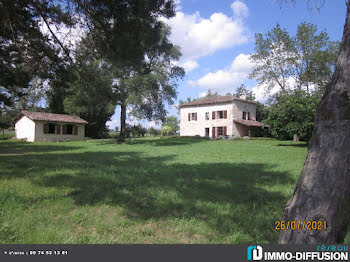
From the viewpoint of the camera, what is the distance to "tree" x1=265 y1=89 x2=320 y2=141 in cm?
2125

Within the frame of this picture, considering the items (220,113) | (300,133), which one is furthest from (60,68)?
(220,113)

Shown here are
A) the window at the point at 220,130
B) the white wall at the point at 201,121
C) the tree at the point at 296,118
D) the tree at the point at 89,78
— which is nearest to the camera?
the tree at the point at 89,78

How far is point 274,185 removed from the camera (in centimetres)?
607

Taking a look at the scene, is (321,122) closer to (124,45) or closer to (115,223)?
(115,223)

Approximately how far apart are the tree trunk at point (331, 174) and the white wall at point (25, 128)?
3000cm

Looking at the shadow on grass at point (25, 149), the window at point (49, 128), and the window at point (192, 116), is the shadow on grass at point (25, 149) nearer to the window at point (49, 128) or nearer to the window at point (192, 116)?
the window at point (49, 128)

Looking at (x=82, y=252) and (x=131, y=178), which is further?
(x=131, y=178)

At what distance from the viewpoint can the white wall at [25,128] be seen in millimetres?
27062

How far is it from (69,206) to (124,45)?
4339 mm

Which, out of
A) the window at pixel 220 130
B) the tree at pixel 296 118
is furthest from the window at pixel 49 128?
the tree at pixel 296 118

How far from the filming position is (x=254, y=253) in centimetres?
219

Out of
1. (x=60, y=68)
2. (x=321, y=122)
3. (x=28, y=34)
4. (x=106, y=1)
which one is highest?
(x=106, y=1)
